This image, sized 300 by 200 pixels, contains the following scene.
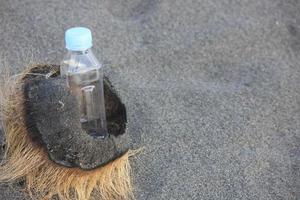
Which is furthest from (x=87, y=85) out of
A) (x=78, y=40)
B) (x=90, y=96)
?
(x=78, y=40)

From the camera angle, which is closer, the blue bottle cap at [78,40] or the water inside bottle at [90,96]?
the blue bottle cap at [78,40]

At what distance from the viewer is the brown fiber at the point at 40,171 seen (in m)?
0.97

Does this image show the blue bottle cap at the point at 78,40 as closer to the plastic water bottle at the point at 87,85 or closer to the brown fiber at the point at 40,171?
the plastic water bottle at the point at 87,85

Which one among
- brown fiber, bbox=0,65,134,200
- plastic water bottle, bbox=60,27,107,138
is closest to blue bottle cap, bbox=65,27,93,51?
plastic water bottle, bbox=60,27,107,138

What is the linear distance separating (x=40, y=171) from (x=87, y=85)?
19cm

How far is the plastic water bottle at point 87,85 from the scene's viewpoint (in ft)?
3.26

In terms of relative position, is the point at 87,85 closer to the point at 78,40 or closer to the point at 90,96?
the point at 90,96

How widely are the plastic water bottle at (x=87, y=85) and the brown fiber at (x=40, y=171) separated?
0.09 m

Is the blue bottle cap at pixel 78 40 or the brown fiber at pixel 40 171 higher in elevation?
the blue bottle cap at pixel 78 40

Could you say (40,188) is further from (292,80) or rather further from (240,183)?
(292,80)

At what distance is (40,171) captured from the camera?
3.21ft

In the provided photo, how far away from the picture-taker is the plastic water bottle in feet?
3.26

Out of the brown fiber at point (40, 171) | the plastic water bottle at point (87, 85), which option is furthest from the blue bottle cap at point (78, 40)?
the brown fiber at point (40, 171)

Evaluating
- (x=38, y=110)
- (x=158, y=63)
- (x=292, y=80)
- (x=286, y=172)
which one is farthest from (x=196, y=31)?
(x=38, y=110)
